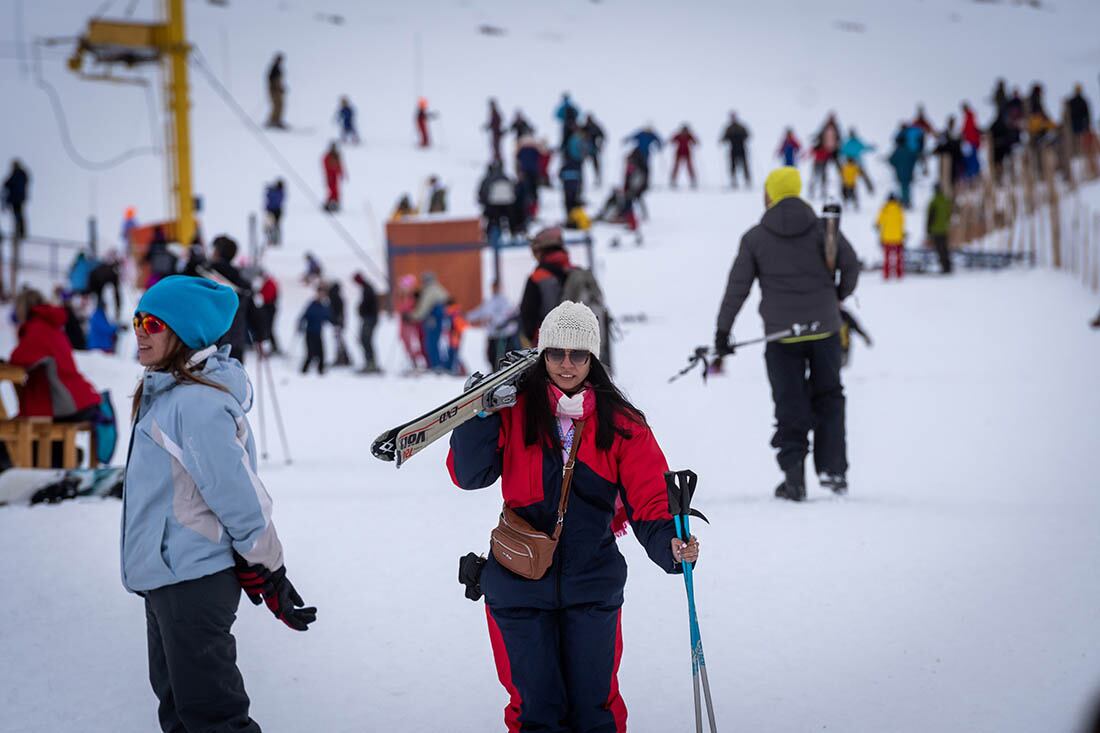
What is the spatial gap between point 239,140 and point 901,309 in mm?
23006

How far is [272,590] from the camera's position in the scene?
2830 mm

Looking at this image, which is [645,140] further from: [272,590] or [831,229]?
[272,590]

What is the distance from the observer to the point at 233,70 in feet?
129

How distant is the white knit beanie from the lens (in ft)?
9.29

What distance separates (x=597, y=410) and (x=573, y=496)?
22 cm

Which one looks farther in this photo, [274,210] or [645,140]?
[274,210]

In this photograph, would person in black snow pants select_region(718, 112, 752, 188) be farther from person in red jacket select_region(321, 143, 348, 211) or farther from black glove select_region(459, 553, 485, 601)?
black glove select_region(459, 553, 485, 601)

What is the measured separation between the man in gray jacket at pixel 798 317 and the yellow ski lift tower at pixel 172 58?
1460 centimetres

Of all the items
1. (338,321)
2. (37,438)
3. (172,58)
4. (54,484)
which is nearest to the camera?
(54,484)

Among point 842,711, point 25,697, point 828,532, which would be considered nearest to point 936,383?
point 828,532

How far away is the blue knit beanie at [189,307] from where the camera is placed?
283cm

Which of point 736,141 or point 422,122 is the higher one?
point 422,122

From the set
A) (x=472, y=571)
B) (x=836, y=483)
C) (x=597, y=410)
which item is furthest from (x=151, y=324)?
(x=836, y=483)

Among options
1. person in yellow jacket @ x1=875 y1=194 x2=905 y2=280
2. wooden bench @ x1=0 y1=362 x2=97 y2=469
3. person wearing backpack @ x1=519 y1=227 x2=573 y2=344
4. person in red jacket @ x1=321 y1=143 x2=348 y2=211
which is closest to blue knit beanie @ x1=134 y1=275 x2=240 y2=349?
person wearing backpack @ x1=519 y1=227 x2=573 y2=344
